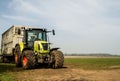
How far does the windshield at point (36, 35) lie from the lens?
20938 millimetres

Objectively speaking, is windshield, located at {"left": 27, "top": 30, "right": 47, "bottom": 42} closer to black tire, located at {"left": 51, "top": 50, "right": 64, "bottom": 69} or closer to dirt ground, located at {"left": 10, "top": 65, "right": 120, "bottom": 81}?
black tire, located at {"left": 51, "top": 50, "right": 64, "bottom": 69}

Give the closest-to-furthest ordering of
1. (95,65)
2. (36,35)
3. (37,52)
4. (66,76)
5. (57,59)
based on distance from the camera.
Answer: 1. (66,76)
2. (57,59)
3. (37,52)
4. (36,35)
5. (95,65)

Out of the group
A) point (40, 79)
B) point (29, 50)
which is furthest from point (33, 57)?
point (40, 79)

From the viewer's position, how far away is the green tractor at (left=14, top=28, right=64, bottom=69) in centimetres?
1899

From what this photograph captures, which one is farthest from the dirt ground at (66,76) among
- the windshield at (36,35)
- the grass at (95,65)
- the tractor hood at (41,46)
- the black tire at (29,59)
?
the grass at (95,65)

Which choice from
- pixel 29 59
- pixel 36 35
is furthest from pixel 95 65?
pixel 29 59

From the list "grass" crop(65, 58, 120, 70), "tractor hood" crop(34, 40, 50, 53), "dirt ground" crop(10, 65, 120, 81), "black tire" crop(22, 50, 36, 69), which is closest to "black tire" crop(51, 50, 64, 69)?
"tractor hood" crop(34, 40, 50, 53)

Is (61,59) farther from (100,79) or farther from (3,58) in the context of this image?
(3,58)

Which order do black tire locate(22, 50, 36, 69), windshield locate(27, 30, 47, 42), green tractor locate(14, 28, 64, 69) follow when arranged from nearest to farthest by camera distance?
black tire locate(22, 50, 36, 69)
green tractor locate(14, 28, 64, 69)
windshield locate(27, 30, 47, 42)

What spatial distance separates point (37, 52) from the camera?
19.7 meters

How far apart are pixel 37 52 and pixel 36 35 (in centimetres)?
193

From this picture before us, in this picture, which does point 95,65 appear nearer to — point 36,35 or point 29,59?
point 36,35

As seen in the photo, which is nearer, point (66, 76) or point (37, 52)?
point (66, 76)

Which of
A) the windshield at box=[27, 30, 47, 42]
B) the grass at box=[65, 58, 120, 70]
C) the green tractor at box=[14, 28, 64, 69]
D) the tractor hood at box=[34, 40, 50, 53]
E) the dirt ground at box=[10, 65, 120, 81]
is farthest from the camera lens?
the grass at box=[65, 58, 120, 70]
